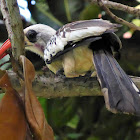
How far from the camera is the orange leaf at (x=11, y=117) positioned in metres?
0.81

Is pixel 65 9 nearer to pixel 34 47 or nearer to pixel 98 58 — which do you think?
pixel 34 47

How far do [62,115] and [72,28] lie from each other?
42.3 inches

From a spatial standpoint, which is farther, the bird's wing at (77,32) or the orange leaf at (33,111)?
the bird's wing at (77,32)

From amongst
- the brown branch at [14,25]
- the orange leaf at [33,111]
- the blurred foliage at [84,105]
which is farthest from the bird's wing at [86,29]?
the blurred foliage at [84,105]

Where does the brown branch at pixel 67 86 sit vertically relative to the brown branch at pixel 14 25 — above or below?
below

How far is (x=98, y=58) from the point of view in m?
1.33

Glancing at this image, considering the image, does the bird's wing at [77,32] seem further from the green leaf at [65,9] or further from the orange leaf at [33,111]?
the green leaf at [65,9]

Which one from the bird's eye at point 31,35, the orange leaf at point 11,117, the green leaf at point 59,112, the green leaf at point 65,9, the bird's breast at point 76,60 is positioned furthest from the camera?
the green leaf at point 65,9

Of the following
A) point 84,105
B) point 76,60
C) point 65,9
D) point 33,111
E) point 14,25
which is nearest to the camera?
point 33,111

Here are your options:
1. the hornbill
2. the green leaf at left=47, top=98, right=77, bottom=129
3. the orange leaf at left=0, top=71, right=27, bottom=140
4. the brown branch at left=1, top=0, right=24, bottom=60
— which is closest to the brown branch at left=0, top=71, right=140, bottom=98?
the hornbill

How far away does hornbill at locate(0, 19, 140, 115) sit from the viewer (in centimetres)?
100

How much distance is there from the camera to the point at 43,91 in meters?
1.26

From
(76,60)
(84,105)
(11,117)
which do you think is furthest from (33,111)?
(84,105)

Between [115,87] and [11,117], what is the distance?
0.42 meters
